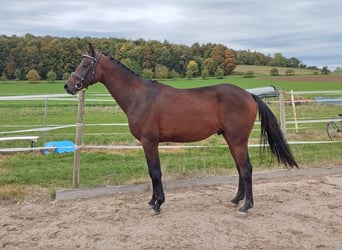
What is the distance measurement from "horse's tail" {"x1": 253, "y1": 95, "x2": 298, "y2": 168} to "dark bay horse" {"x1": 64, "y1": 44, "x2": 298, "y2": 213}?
0.28m

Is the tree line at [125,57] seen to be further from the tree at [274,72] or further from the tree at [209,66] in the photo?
the tree at [274,72]

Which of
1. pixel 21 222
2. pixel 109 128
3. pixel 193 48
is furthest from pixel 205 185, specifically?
pixel 193 48

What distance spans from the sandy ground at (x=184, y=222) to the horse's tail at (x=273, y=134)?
594 mm

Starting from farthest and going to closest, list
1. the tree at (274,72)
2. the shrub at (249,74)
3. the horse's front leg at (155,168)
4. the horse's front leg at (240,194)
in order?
the tree at (274,72)
the shrub at (249,74)
the horse's front leg at (240,194)
the horse's front leg at (155,168)

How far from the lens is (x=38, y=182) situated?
5.86 meters

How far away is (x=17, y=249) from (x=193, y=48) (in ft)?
43.5

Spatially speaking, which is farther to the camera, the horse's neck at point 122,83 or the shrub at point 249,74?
the shrub at point 249,74

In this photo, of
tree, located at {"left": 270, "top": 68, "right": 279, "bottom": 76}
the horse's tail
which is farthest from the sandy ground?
tree, located at {"left": 270, "top": 68, "right": 279, "bottom": 76}

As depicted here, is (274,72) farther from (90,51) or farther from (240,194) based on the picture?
(90,51)

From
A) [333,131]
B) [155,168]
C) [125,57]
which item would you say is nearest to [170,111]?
[155,168]

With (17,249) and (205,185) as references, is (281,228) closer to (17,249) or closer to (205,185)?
(205,185)

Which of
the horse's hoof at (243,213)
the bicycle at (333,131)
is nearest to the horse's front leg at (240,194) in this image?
the horse's hoof at (243,213)

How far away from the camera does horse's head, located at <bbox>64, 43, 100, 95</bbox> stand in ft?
14.4

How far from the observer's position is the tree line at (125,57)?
902 cm
